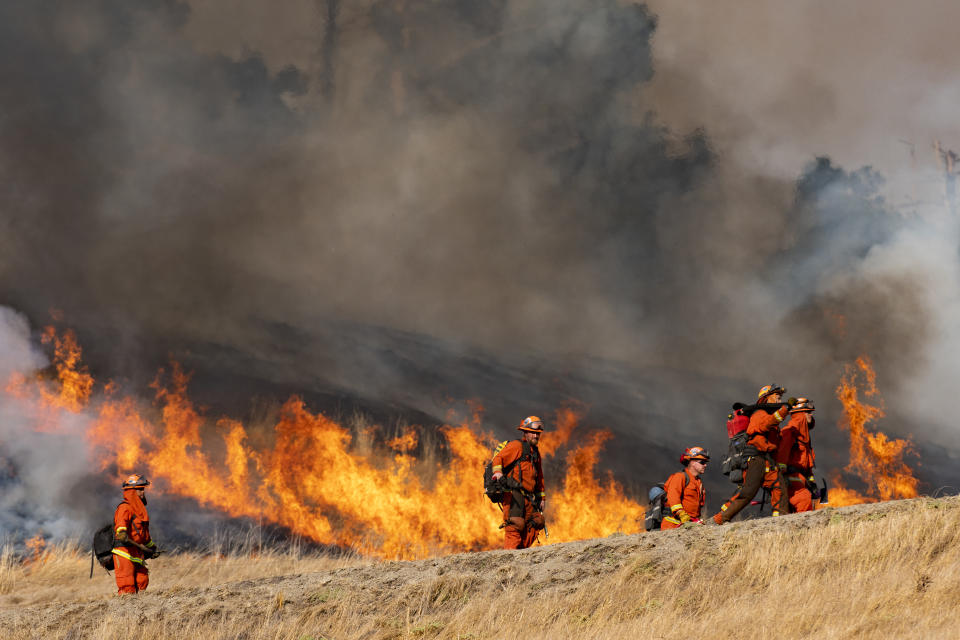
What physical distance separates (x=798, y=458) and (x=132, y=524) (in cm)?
816

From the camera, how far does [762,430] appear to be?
1120cm

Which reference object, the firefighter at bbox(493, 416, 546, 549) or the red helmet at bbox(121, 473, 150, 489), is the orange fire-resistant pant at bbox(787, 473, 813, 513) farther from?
the red helmet at bbox(121, 473, 150, 489)

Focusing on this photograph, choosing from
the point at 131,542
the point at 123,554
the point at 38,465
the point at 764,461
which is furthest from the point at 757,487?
the point at 38,465

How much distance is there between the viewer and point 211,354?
26.6 meters

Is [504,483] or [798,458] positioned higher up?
[798,458]

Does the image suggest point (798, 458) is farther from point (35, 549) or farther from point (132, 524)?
point (35, 549)

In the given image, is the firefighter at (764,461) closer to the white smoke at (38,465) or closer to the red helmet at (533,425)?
the red helmet at (533,425)

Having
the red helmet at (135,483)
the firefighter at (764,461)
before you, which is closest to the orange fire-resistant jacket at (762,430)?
the firefighter at (764,461)

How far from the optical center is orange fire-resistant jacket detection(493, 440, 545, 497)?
1169 cm

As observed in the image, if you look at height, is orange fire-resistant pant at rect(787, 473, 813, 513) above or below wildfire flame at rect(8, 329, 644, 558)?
below

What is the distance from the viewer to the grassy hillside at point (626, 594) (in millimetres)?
6723

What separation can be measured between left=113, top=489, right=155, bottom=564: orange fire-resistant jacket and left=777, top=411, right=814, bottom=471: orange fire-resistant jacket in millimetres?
7724

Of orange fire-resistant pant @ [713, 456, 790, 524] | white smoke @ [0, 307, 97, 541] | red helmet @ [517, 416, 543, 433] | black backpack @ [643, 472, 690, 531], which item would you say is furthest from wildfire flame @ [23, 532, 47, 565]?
orange fire-resistant pant @ [713, 456, 790, 524]

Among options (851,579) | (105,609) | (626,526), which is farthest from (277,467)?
(851,579)
